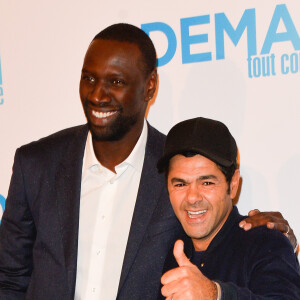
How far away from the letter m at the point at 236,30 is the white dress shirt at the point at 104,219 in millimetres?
517

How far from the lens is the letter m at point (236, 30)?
2289 millimetres

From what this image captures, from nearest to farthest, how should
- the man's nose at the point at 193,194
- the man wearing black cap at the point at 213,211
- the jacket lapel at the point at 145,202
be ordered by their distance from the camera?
1. the man wearing black cap at the point at 213,211
2. the man's nose at the point at 193,194
3. the jacket lapel at the point at 145,202

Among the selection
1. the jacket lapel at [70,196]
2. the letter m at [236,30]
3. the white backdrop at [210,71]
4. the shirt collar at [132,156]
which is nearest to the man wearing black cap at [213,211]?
the shirt collar at [132,156]

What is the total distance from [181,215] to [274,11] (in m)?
1.00

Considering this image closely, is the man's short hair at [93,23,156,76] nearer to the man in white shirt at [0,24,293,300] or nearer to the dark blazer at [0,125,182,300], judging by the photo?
the man in white shirt at [0,24,293,300]

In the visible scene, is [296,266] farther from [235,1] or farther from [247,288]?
[235,1]

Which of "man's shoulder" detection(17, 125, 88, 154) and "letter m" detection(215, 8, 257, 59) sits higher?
"letter m" detection(215, 8, 257, 59)

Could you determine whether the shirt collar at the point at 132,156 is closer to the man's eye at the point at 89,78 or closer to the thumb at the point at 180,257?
the man's eye at the point at 89,78

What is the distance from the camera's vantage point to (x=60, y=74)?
2.69 meters

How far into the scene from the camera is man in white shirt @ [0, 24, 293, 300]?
75.2 inches

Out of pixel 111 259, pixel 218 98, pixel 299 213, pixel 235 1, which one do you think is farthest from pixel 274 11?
pixel 111 259

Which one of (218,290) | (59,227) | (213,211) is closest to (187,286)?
(218,290)

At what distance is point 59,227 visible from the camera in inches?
77.2

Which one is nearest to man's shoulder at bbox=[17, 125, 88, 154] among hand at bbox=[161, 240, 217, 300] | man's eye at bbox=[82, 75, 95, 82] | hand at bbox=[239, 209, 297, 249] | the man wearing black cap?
man's eye at bbox=[82, 75, 95, 82]
